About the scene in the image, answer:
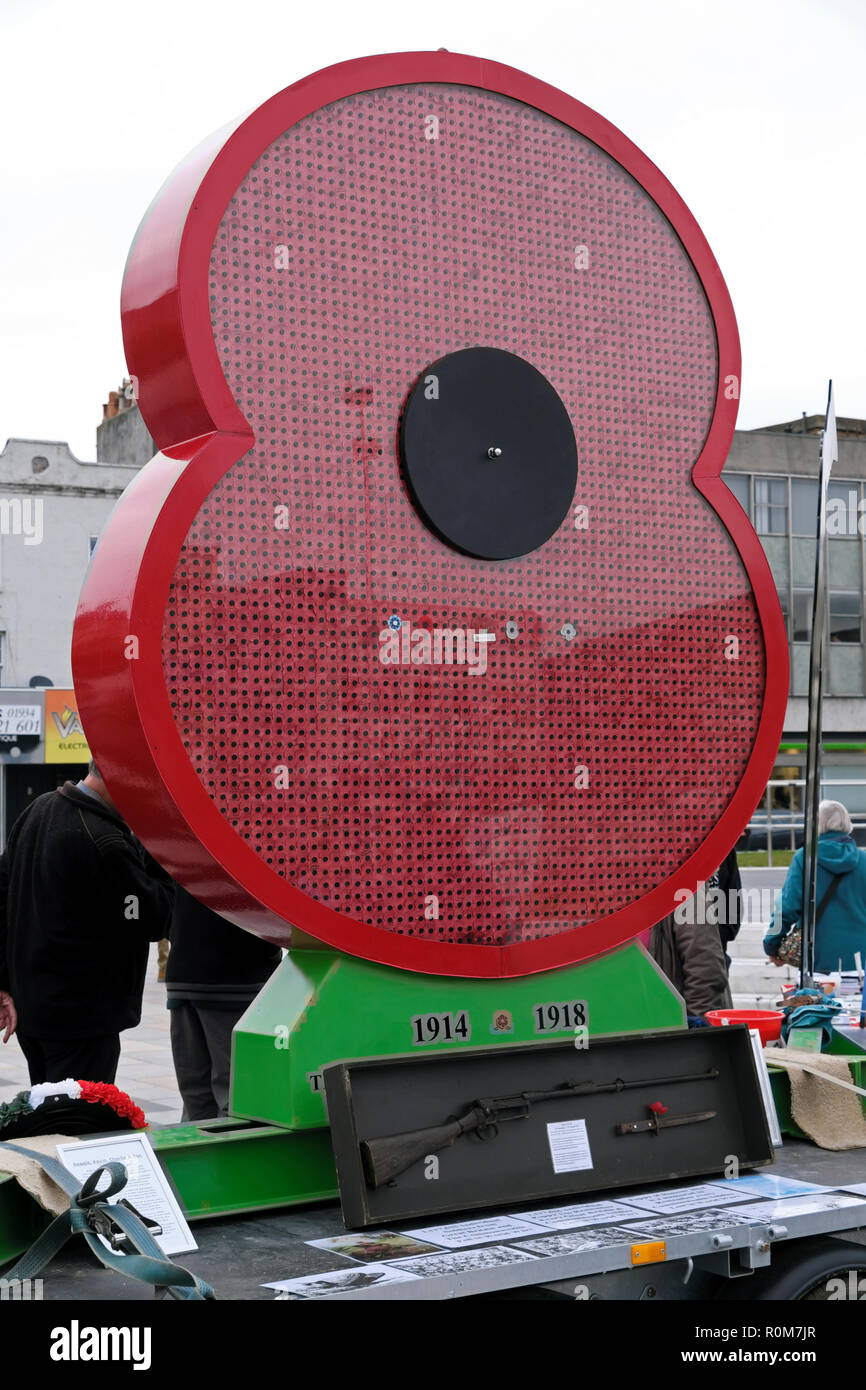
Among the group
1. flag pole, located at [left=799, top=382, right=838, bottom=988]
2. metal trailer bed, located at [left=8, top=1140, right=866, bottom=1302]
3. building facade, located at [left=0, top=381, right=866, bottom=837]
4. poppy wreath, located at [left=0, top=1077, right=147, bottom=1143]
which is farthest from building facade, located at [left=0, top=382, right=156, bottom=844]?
metal trailer bed, located at [left=8, top=1140, right=866, bottom=1302]

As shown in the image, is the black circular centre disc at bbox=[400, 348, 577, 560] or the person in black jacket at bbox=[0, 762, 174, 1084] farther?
the person in black jacket at bbox=[0, 762, 174, 1084]

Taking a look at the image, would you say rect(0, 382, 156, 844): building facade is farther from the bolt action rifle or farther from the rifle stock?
the rifle stock

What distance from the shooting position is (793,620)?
35.5m

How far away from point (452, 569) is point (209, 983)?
7.74ft

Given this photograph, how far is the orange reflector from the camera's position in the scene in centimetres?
255

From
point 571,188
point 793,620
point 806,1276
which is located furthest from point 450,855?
point 793,620

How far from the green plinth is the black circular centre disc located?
0.90 m

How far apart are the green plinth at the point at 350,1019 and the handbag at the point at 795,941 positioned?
374 cm

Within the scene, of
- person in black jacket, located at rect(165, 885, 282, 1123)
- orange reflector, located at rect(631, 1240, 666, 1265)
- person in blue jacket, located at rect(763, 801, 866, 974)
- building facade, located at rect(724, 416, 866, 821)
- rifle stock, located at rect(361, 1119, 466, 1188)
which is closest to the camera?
orange reflector, located at rect(631, 1240, 666, 1265)

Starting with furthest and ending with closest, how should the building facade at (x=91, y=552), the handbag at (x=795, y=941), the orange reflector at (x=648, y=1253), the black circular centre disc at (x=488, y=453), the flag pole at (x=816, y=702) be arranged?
the building facade at (x=91, y=552), the handbag at (x=795, y=941), the flag pole at (x=816, y=702), the black circular centre disc at (x=488, y=453), the orange reflector at (x=648, y=1253)

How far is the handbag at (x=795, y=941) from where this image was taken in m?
7.01

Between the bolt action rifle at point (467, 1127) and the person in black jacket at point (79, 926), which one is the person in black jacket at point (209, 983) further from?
the bolt action rifle at point (467, 1127)

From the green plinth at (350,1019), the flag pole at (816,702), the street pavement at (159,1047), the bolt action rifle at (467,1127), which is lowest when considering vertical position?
the street pavement at (159,1047)

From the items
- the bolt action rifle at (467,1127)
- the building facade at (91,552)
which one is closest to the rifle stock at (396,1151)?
the bolt action rifle at (467,1127)
